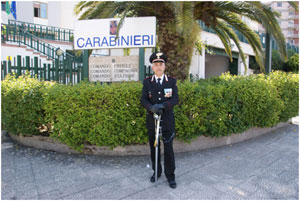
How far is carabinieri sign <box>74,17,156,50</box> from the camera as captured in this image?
17.0ft

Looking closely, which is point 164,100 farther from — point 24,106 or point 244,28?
point 244,28

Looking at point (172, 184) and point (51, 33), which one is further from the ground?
point (51, 33)

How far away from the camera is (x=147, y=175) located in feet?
11.8

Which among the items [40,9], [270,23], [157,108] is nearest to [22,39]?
[40,9]

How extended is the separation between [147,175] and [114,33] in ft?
10.7

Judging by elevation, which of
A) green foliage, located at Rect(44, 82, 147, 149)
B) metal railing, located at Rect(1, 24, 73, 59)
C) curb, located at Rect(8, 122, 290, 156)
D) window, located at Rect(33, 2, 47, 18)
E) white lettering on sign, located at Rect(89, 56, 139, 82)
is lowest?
curb, located at Rect(8, 122, 290, 156)

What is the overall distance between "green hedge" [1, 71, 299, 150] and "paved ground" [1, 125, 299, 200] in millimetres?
401

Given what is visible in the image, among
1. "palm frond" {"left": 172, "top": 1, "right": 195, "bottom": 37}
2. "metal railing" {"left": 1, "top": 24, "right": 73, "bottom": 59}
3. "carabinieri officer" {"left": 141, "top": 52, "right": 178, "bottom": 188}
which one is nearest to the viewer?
"carabinieri officer" {"left": 141, "top": 52, "right": 178, "bottom": 188}

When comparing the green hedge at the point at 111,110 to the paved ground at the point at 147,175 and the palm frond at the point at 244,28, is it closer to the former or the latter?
the paved ground at the point at 147,175

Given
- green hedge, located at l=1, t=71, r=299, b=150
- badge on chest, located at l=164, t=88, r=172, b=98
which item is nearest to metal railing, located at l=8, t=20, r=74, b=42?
green hedge, located at l=1, t=71, r=299, b=150

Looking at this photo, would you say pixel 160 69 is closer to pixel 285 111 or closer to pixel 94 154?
pixel 94 154

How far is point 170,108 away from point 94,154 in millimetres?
1988

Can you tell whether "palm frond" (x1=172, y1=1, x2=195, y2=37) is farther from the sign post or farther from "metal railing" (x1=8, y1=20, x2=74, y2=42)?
"metal railing" (x1=8, y1=20, x2=74, y2=42)

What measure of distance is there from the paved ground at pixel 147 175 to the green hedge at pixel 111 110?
15.8 inches
